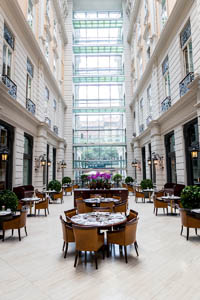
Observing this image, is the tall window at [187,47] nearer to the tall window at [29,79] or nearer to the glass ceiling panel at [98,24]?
the tall window at [29,79]

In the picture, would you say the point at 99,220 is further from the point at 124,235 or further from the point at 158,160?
the point at 158,160

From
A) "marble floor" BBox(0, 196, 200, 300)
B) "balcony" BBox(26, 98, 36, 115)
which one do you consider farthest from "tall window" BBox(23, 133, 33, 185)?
"marble floor" BBox(0, 196, 200, 300)

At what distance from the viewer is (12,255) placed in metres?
4.32

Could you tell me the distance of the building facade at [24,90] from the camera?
8.87 m

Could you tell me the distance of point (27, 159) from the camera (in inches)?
465

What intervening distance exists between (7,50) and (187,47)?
8.12 meters

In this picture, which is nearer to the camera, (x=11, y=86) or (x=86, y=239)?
(x=86, y=239)

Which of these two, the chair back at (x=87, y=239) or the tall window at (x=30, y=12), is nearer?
the chair back at (x=87, y=239)

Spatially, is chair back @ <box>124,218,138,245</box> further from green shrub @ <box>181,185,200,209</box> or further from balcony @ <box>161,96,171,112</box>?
balcony @ <box>161,96,171,112</box>

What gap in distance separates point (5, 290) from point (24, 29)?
1120 cm

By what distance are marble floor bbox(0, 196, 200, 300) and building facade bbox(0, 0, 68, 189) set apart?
4322 mm

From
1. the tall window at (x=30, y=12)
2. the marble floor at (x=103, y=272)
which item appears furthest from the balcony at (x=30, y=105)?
the marble floor at (x=103, y=272)

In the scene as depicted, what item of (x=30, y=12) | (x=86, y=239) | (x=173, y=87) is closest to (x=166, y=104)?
(x=173, y=87)

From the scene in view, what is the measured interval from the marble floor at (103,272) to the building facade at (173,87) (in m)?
4.56
